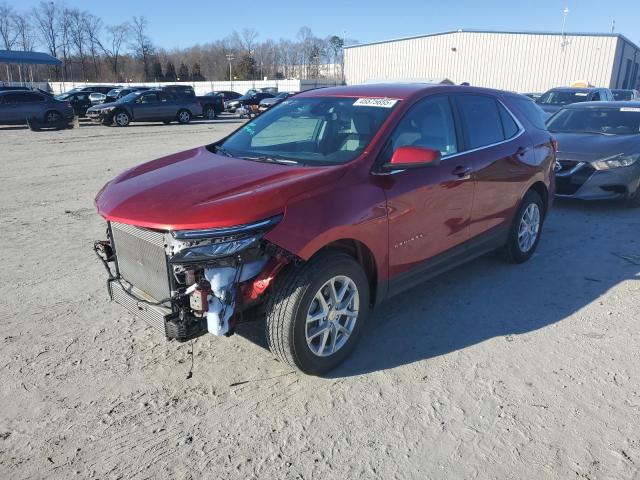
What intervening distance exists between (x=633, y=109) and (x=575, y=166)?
Result: 87.2 inches

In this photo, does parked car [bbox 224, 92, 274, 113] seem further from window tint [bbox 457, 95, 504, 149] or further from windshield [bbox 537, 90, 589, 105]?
window tint [bbox 457, 95, 504, 149]

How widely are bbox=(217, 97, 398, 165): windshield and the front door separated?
0.25m

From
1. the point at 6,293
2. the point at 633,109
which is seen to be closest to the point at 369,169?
the point at 6,293

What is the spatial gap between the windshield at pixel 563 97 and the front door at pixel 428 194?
14.1 m

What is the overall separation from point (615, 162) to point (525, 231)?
319 centimetres

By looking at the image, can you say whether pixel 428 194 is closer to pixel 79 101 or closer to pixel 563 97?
pixel 563 97

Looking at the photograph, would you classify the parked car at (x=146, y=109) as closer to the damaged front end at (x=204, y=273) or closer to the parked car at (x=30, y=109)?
the parked car at (x=30, y=109)

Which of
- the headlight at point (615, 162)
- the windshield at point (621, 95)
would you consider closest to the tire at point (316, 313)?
the headlight at point (615, 162)

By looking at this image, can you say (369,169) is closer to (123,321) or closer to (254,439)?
(254,439)

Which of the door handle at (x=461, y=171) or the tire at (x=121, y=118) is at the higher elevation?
the door handle at (x=461, y=171)

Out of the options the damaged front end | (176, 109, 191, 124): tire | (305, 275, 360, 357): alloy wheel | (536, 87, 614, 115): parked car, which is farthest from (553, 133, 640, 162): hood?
(176, 109, 191, 124): tire

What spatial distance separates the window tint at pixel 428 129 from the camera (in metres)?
3.89

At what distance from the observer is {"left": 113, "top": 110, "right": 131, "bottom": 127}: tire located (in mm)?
23656

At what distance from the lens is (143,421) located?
9.93 ft
